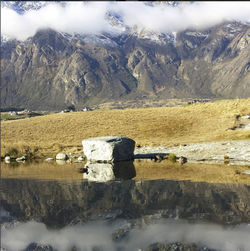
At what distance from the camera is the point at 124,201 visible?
63.3 ft

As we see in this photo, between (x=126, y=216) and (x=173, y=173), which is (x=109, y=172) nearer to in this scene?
(x=173, y=173)

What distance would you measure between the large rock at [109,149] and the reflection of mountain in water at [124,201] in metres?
12.0

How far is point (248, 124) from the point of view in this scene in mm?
56500

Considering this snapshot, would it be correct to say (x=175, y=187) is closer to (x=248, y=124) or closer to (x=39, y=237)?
(x=39, y=237)

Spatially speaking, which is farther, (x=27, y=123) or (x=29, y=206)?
(x=27, y=123)

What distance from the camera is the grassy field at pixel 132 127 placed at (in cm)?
5216

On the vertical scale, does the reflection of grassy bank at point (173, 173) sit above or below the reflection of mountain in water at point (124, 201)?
below

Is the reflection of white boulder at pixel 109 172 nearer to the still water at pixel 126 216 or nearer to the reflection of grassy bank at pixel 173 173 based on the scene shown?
the reflection of grassy bank at pixel 173 173

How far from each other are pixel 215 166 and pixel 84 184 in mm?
13622

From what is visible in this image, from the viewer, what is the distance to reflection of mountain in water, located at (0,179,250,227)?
1670 cm

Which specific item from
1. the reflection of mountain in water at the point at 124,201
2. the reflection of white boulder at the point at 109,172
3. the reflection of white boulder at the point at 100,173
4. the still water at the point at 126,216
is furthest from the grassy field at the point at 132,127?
the still water at the point at 126,216

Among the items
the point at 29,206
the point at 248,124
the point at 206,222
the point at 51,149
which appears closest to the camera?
the point at 206,222

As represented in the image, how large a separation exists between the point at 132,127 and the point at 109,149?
28384 millimetres

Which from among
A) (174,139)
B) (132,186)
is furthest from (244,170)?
(174,139)
